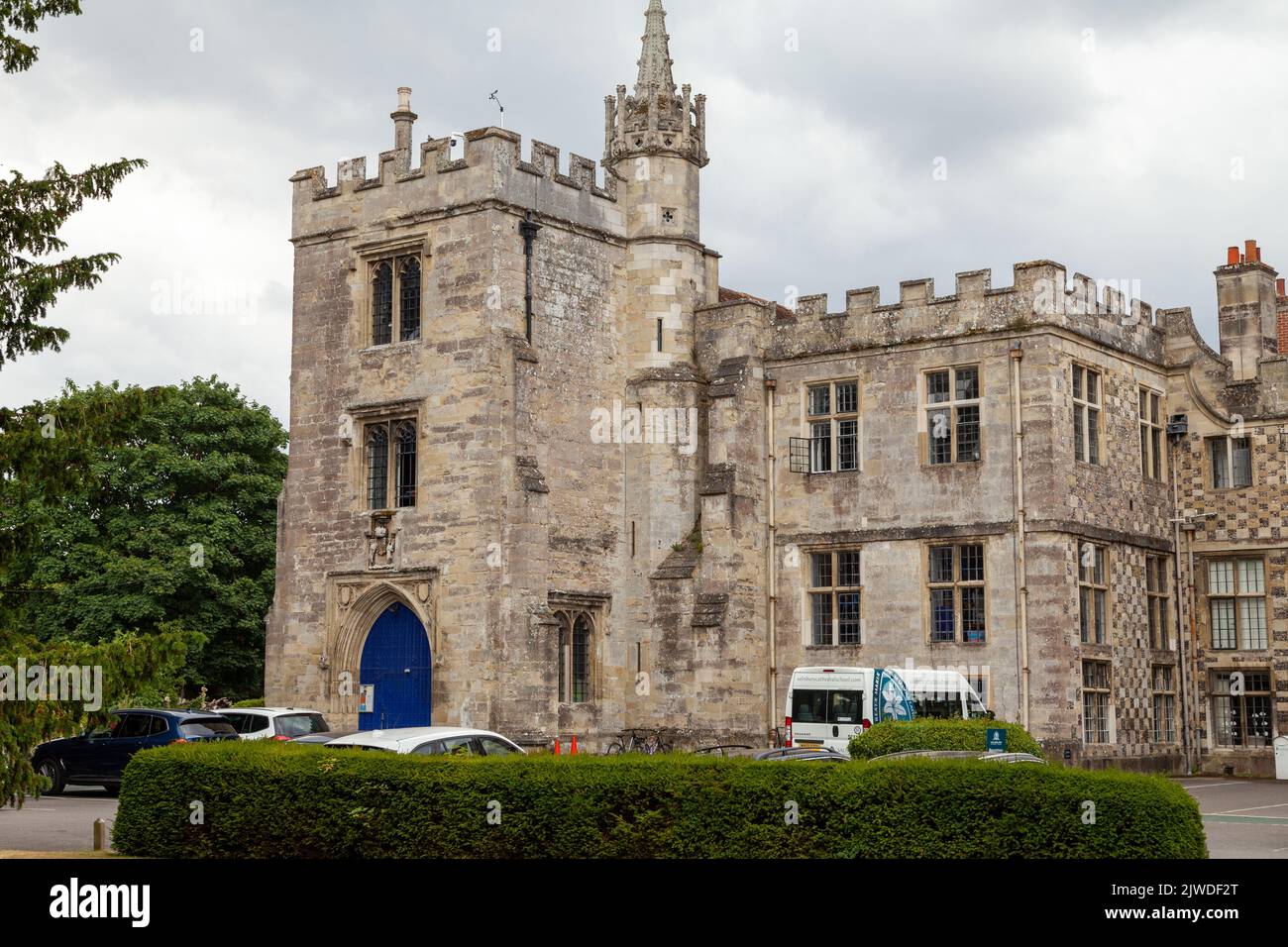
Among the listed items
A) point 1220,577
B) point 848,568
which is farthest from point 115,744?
point 1220,577

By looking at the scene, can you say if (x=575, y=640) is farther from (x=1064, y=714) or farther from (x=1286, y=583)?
(x=1286, y=583)

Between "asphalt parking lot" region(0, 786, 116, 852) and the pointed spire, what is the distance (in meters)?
19.2

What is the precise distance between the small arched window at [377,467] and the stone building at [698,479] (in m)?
0.07

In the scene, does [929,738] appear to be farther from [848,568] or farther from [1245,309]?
[1245,309]

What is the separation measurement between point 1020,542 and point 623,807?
1867 centimetres

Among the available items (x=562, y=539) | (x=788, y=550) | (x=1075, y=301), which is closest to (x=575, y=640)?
(x=562, y=539)

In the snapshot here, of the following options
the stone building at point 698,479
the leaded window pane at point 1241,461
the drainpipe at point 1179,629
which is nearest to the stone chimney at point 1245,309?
the stone building at point 698,479

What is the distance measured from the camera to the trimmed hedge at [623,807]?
14336 mm

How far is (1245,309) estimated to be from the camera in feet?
129

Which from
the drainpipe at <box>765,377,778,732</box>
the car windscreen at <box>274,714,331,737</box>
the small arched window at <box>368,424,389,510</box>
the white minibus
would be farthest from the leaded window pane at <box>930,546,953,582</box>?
the car windscreen at <box>274,714,331,737</box>

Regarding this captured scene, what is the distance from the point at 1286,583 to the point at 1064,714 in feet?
23.3

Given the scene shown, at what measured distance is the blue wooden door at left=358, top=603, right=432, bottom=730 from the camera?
33688 millimetres

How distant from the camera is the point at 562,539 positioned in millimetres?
34312

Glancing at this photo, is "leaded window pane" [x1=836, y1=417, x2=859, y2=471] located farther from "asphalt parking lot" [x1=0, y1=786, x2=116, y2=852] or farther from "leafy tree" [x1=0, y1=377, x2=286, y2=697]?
"leafy tree" [x1=0, y1=377, x2=286, y2=697]
